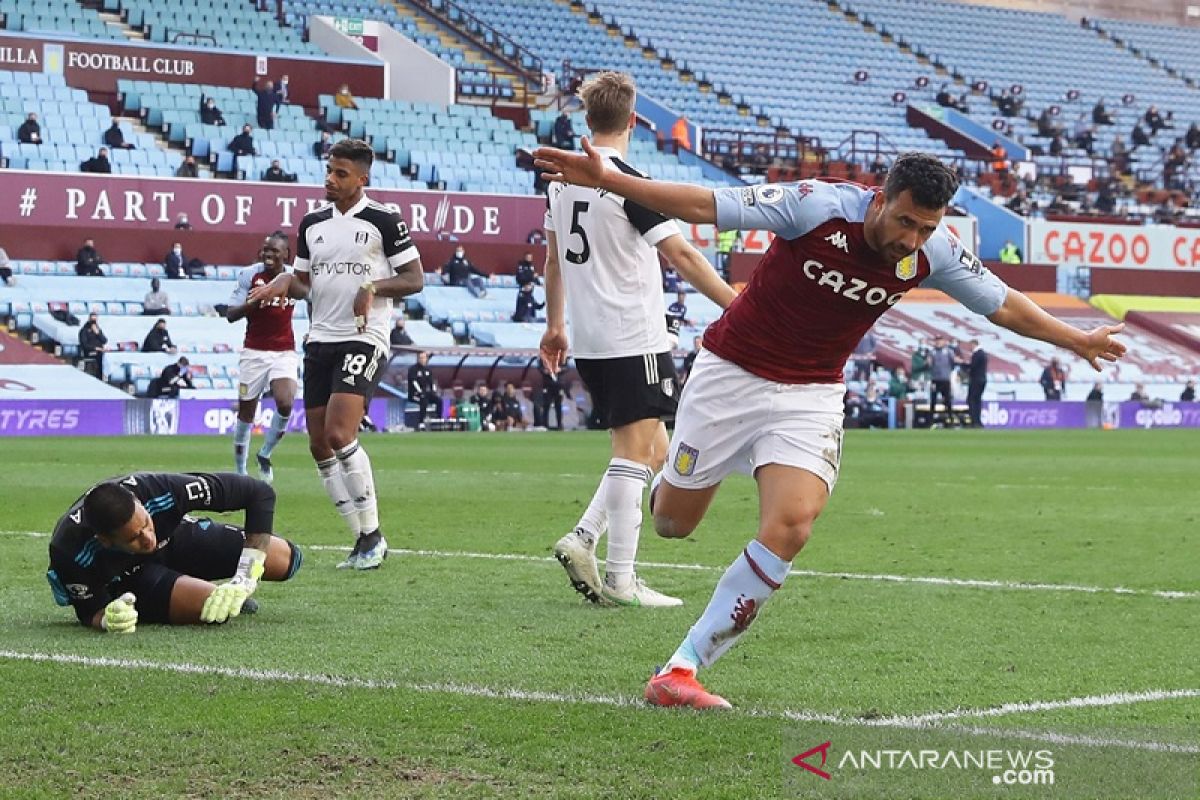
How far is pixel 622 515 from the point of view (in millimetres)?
8023

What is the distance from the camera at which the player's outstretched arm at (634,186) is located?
5289 mm

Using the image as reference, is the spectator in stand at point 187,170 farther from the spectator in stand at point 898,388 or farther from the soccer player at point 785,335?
the soccer player at point 785,335

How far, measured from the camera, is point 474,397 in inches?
1315

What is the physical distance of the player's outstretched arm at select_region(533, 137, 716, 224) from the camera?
529 centimetres

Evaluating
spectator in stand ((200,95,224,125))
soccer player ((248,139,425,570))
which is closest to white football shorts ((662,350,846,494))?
soccer player ((248,139,425,570))

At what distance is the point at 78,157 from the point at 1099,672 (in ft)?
103

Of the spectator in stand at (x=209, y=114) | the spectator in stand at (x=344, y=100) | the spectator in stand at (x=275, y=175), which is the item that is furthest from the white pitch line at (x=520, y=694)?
the spectator in stand at (x=344, y=100)

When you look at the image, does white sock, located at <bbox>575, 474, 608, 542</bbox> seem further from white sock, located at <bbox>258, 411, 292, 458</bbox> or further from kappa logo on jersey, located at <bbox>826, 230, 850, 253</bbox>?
white sock, located at <bbox>258, 411, 292, 458</bbox>

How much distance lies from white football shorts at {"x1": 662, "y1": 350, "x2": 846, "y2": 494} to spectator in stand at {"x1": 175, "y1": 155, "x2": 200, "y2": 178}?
99.4 feet

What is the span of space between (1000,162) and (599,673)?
145ft

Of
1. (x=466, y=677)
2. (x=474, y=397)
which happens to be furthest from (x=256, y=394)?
(x=474, y=397)

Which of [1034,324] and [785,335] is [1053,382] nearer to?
[1034,324]

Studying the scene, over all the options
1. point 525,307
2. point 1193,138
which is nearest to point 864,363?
point 525,307

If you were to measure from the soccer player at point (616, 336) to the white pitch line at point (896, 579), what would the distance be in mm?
1465
